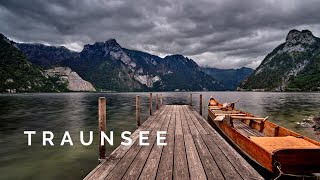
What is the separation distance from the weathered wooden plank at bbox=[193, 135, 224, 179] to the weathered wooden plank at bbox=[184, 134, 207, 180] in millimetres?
Answer: 138

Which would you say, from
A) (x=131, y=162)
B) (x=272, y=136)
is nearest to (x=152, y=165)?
(x=131, y=162)

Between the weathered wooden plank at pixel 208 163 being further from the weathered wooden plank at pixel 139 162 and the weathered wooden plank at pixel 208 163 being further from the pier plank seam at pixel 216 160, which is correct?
the weathered wooden plank at pixel 139 162

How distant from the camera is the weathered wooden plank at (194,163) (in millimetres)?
6632

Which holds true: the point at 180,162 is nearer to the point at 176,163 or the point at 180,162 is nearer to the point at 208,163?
the point at 176,163

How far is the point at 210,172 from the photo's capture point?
6.86 meters

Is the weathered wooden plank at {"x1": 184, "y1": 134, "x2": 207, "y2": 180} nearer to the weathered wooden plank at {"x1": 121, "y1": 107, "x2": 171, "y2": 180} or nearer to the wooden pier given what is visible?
the wooden pier

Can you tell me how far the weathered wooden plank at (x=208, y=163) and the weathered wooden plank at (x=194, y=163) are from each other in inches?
5.4

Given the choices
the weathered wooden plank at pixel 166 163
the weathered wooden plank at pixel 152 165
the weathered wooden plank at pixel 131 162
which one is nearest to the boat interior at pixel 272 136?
the weathered wooden plank at pixel 166 163

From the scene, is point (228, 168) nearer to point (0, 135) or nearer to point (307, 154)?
point (307, 154)

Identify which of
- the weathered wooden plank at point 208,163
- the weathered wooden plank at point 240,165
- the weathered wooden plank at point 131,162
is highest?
the weathered wooden plank at point 240,165

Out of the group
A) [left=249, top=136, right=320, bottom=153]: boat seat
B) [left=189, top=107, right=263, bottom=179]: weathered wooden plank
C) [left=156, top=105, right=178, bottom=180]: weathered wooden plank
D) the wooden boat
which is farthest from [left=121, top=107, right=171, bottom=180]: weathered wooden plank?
[left=249, top=136, right=320, bottom=153]: boat seat

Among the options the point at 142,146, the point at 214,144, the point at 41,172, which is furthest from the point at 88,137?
the point at 214,144

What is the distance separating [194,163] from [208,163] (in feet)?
1.48

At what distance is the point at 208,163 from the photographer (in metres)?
7.70
